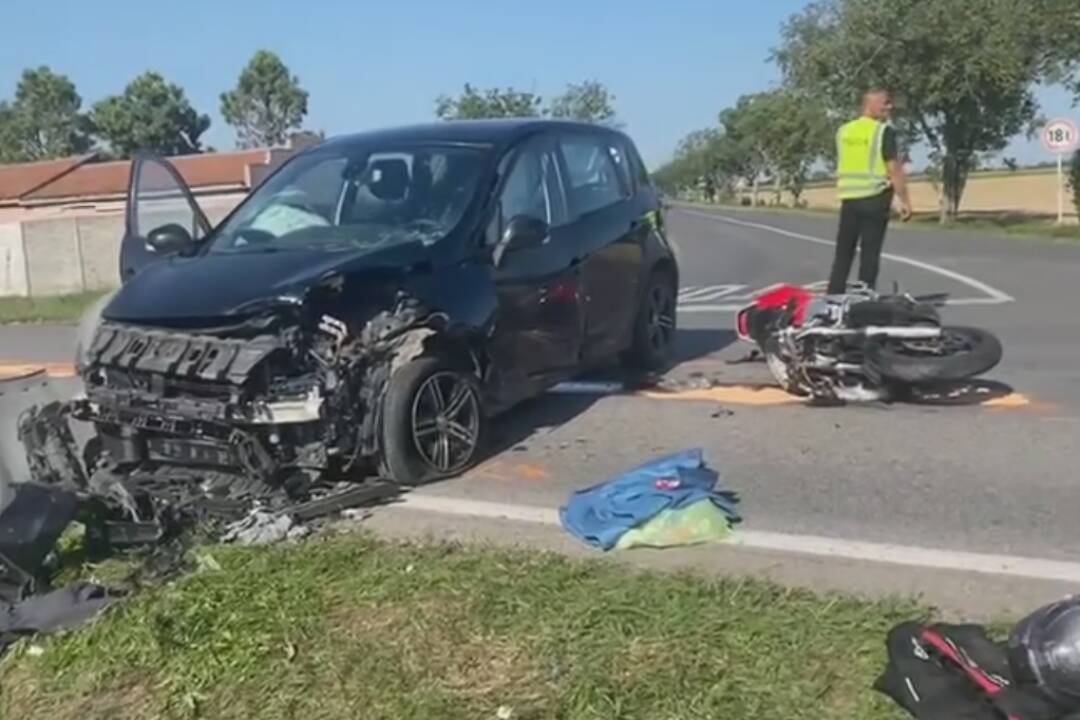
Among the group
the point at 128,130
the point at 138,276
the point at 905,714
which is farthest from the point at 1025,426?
the point at 128,130

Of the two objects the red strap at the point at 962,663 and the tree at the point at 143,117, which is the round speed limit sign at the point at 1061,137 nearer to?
the red strap at the point at 962,663

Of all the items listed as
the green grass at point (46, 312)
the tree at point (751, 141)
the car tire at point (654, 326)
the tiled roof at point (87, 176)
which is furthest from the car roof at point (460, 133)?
the tree at point (751, 141)

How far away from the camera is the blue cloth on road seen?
5729 millimetres

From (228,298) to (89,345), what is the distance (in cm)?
89

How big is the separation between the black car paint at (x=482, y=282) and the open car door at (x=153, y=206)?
27mm

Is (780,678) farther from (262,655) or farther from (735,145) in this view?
(735,145)

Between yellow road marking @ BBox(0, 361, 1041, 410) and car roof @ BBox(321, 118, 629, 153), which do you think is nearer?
car roof @ BBox(321, 118, 629, 153)

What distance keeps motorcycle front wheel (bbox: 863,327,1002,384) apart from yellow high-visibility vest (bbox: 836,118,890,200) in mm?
4150

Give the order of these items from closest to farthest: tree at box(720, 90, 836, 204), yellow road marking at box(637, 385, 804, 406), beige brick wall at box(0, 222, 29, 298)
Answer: yellow road marking at box(637, 385, 804, 406) → beige brick wall at box(0, 222, 29, 298) → tree at box(720, 90, 836, 204)

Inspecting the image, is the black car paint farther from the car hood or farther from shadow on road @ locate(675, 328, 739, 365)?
shadow on road @ locate(675, 328, 739, 365)

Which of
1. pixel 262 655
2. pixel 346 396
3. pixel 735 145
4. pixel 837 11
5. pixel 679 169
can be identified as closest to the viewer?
pixel 262 655

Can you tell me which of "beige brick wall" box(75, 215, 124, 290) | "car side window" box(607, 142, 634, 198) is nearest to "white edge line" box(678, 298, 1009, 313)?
"car side window" box(607, 142, 634, 198)

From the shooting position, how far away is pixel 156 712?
4.29 metres

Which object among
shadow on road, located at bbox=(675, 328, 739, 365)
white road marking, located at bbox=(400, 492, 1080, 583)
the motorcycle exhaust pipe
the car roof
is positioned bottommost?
shadow on road, located at bbox=(675, 328, 739, 365)
